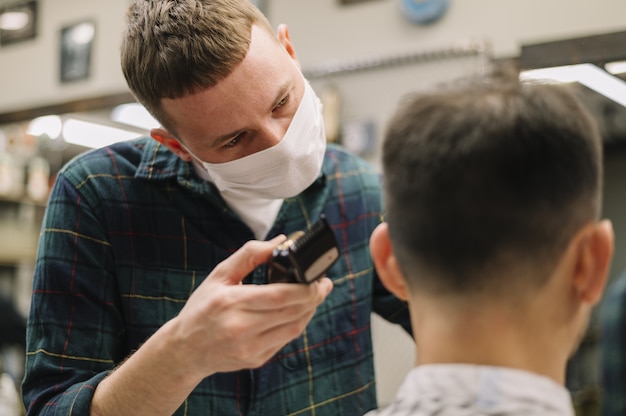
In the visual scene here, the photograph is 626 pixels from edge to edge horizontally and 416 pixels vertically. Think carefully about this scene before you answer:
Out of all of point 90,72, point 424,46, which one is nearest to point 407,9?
point 424,46

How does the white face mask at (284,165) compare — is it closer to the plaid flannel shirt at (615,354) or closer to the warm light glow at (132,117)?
the plaid flannel shirt at (615,354)

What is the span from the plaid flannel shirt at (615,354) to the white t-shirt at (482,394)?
5 centimetres

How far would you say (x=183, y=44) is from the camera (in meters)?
1.33

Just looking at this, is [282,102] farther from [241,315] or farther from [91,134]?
[91,134]

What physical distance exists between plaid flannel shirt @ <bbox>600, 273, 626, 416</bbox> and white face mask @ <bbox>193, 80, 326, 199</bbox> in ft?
2.41

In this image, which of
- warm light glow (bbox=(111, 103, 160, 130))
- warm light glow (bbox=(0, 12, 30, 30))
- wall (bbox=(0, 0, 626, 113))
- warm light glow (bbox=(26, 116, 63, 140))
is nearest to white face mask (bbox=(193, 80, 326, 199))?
wall (bbox=(0, 0, 626, 113))

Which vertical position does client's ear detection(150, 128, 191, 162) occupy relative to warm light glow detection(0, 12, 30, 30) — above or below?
above

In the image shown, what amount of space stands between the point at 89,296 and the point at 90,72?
3830 mm

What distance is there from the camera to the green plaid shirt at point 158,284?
1.45 m

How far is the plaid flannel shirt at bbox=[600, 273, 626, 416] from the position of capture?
34.4 inches

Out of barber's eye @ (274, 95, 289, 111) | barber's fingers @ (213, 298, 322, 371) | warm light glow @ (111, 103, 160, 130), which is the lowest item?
warm light glow @ (111, 103, 160, 130)

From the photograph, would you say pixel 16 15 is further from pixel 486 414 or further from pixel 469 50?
pixel 486 414

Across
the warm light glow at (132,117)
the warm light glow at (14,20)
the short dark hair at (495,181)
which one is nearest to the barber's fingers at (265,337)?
the short dark hair at (495,181)

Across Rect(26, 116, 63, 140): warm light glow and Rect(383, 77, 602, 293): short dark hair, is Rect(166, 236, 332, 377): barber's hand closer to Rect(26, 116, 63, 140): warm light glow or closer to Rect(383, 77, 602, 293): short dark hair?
Rect(383, 77, 602, 293): short dark hair
